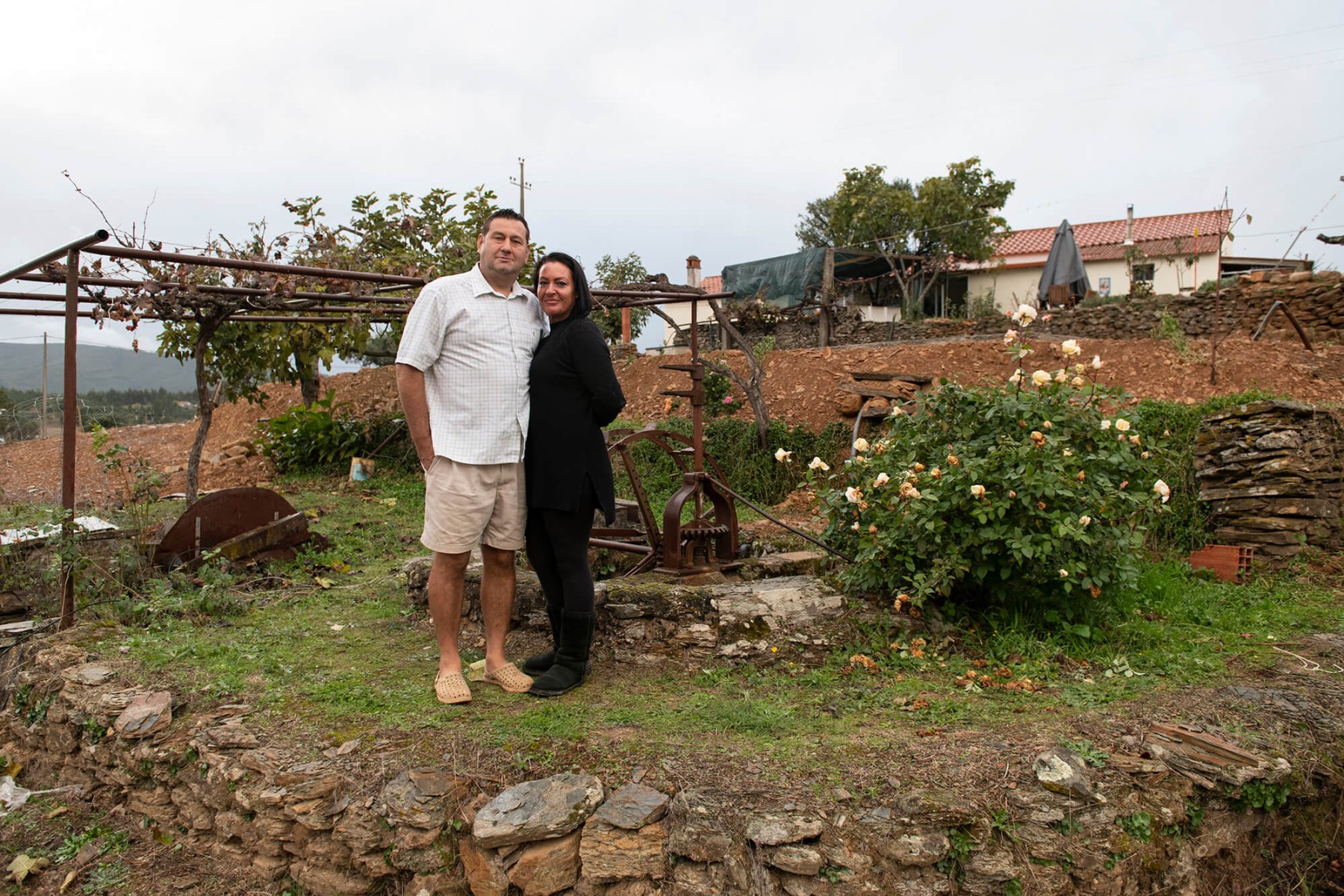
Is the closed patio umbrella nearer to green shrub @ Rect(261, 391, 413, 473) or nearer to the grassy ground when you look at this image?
green shrub @ Rect(261, 391, 413, 473)

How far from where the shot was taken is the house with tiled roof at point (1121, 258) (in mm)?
22672

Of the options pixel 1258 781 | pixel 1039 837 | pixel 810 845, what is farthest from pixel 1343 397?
pixel 810 845

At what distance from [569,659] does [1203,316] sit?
11803mm

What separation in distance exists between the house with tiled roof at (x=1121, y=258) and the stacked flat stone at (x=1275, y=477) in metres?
16.5

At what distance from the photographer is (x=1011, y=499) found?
3.88 metres

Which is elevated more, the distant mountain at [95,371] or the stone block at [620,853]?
the distant mountain at [95,371]

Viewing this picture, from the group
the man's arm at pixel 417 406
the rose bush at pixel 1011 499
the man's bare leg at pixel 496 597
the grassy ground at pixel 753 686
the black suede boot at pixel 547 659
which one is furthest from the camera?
the rose bush at pixel 1011 499

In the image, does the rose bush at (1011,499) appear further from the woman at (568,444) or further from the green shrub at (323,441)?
the green shrub at (323,441)


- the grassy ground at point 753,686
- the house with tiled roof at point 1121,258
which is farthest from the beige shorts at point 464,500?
the house with tiled roof at point 1121,258

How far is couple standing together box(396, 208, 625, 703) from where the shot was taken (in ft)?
10.7

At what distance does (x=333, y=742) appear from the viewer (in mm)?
3152

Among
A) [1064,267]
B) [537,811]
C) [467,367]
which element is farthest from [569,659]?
[1064,267]

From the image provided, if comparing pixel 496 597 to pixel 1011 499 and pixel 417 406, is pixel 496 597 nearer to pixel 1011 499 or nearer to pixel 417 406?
pixel 417 406

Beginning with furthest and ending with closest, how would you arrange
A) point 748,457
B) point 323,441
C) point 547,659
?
point 323,441 < point 748,457 < point 547,659
